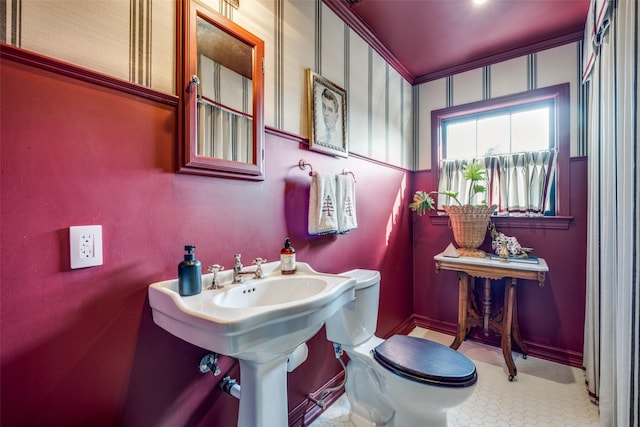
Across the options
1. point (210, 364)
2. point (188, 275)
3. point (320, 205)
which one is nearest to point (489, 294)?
point (320, 205)

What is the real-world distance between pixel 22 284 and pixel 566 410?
2581 millimetres

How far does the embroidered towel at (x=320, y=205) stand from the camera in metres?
1.55

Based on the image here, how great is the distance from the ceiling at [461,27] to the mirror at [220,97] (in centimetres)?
90

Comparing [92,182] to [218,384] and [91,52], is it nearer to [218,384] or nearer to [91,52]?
[91,52]

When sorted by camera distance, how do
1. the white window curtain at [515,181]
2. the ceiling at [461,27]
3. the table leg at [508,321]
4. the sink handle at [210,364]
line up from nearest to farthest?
1. the sink handle at [210,364]
2. the ceiling at [461,27]
3. the table leg at [508,321]
4. the white window curtain at [515,181]

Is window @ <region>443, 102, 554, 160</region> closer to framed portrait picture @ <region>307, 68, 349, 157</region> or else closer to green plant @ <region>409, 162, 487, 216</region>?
green plant @ <region>409, 162, 487, 216</region>

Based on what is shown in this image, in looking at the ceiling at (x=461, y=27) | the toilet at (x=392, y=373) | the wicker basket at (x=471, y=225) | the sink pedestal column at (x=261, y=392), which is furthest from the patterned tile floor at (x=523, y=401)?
the ceiling at (x=461, y=27)

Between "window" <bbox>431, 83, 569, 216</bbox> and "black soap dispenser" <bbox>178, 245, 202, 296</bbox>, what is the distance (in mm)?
2306

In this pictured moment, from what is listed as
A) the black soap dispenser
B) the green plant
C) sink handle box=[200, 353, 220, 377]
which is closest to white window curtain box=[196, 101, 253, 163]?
the black soap dispenser

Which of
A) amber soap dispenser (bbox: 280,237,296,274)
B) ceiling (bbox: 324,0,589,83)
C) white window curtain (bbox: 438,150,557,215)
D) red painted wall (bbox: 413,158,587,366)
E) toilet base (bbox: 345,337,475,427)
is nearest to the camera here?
toilet base (bbox: 345,337,475,427)

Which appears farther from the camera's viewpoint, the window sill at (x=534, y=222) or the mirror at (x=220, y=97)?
the window sill at (x=534, y=222)

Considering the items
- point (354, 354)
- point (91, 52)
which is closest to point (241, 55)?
point (91, 52)

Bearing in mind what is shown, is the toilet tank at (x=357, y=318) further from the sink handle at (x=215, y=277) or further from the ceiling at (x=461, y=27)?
the ceiling at (x=461, y=27)

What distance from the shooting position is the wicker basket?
221 centimetres
